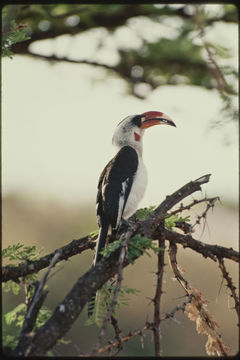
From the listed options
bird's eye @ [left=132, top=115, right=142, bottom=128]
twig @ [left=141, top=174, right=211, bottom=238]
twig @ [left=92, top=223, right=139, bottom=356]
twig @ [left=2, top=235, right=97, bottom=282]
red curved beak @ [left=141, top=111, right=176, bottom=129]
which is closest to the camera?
twig @ [left=92, top=223, right=139, bottom=356]

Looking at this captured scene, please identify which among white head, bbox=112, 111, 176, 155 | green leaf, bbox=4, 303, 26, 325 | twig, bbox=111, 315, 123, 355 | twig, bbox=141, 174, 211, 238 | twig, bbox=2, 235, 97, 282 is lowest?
twig, bbox=111, 315, 123, 355

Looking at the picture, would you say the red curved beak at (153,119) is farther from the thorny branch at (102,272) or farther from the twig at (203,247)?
the twig at (203,247)

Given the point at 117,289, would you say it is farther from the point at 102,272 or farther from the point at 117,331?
the point at 117,331

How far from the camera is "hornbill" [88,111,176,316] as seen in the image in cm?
315

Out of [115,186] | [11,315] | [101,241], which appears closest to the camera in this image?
[11,315]

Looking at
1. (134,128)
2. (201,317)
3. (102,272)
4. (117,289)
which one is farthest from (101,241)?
(134,128)

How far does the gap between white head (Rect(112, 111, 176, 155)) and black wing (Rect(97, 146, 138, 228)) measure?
14.9 inches

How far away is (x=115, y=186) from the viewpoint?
3408mm

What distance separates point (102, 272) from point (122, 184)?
4.98 feet

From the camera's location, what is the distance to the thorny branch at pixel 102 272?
5.81 feet

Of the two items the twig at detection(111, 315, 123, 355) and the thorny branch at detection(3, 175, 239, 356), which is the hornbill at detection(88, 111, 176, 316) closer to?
the thorny branch at detection(3, 175, 239, 356)

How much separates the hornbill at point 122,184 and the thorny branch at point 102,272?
0.43m

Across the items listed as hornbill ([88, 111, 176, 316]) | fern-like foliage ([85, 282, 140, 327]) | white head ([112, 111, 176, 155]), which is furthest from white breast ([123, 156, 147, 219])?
fern-like foliage ([85, 282, 140, 327])

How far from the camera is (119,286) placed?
187cm
